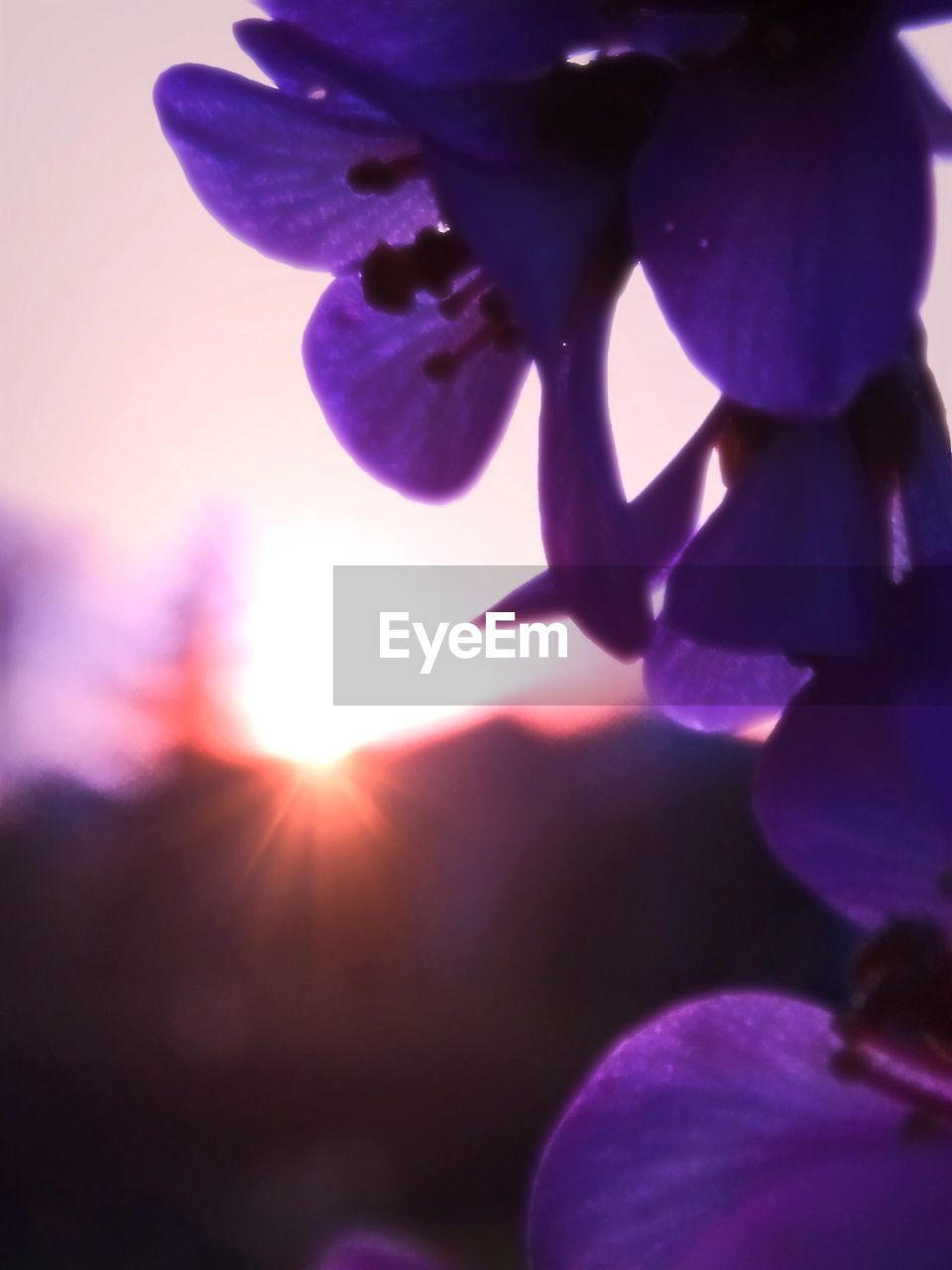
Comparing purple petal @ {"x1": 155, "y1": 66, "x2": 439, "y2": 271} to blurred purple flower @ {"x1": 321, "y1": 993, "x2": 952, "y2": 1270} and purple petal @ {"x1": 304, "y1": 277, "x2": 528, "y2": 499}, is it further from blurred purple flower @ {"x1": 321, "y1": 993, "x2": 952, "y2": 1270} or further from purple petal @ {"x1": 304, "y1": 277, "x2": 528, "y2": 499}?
blurred purple flower @ {"x1": 321, "y1": 993, "x2": 952, "y2": 1270}

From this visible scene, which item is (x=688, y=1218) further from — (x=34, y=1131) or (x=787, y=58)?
(x=34, y=1131)

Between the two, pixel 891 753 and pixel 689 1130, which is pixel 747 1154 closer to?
pixel 689 1130

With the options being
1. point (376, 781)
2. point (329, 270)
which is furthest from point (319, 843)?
point (329, 270)

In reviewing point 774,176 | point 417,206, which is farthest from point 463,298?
point 774,176

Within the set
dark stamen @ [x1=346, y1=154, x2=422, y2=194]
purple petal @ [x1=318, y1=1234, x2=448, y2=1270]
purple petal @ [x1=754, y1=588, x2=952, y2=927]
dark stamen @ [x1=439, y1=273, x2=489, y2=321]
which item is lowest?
purple petal @ [x1=318, y1=1234, x2=448, y2=1270]

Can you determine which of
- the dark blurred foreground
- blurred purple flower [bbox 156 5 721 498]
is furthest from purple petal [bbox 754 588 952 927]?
the dark blurred foreground

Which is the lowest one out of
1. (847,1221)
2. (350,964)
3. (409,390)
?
(350,964)
